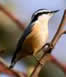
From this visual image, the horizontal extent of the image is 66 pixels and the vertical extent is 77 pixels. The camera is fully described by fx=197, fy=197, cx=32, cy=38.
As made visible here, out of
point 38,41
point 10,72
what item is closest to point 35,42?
point 38,41

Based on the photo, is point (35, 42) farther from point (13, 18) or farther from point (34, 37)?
point (13, 18)

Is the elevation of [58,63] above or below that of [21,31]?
below

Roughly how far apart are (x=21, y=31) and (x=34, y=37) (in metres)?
0.06

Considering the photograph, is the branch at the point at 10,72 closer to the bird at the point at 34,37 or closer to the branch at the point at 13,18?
the bird at the point at 34,37

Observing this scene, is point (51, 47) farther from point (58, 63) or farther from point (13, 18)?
point (13, 18)

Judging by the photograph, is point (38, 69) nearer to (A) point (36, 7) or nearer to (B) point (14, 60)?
(B) point (14, 60)

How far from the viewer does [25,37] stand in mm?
610

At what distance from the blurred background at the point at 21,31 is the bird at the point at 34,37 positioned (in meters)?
0.01

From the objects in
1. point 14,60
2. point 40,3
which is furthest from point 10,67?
point 40,3

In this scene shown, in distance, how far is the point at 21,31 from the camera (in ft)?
2.14

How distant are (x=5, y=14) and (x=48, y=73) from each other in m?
0.25

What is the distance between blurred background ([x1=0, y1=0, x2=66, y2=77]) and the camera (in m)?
0.62

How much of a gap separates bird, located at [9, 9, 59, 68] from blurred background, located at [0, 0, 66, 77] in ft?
0.05

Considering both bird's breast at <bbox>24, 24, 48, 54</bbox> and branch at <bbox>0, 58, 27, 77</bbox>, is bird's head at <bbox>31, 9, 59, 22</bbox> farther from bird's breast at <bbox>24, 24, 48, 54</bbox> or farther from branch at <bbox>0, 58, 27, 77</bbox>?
branch at <bbox>0, 58, 27, 77</bbox>
